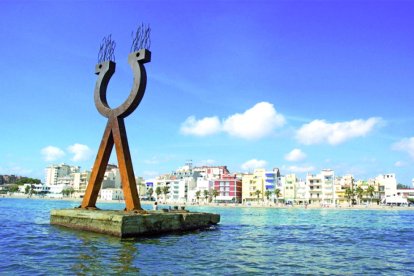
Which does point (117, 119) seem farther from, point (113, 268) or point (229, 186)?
point (229, 186)

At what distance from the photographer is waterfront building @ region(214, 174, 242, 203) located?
14300 centimetres

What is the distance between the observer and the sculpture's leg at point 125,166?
2675 centimetres

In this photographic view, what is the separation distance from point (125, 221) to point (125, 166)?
5.72 meters

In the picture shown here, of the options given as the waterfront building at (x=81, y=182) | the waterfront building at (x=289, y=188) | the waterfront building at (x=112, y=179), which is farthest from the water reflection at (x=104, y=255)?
the waterfront building at (x=81, y=182)

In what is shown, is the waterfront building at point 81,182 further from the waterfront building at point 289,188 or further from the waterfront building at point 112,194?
the waterfront building at point 289,188

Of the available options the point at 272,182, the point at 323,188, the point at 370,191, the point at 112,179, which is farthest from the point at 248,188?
the point at 112,179

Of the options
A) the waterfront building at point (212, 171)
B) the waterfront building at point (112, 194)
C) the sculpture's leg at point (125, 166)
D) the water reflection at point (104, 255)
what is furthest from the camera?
the waterfront building at point (112, 194)

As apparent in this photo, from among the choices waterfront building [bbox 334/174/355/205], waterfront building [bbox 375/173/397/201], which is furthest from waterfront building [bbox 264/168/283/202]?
waterfront building [bbox 375/173/397/201]

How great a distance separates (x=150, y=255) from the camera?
17172 millimetres

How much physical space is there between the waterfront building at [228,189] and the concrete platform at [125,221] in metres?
113

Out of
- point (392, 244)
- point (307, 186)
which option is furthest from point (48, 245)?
point (307, 186)

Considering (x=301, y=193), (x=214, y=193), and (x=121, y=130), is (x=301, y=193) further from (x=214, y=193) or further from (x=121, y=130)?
(x=121, y=130)

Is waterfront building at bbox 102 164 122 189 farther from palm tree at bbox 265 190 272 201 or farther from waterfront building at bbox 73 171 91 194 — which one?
Result: palm tree at bbox 265 190 272 201

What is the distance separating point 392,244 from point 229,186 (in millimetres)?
119925
